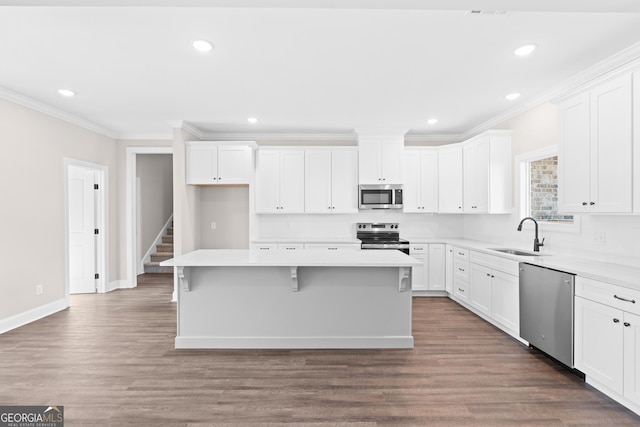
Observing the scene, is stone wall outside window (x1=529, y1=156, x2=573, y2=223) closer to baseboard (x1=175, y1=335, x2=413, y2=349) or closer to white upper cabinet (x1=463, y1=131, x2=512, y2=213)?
white upper cabinet (x1=463, y1=131, x2=512, y2=213)

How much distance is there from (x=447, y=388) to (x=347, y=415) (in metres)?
0.87

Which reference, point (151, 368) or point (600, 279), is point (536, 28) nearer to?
point (600, 279)

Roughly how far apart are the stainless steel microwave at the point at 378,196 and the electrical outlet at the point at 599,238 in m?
2.67

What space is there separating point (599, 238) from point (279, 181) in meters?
4.11

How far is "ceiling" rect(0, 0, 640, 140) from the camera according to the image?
225cm

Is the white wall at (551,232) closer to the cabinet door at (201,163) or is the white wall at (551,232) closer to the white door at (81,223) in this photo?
the cabinet door at (201,163)

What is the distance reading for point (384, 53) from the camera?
2848mm

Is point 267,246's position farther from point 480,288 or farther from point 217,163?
point 480,288

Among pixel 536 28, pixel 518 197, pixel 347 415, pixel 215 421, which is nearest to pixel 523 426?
pixel 347 415

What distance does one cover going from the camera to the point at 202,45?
269cm

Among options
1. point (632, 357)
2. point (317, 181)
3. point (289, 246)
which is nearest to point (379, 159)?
point (317, 181)

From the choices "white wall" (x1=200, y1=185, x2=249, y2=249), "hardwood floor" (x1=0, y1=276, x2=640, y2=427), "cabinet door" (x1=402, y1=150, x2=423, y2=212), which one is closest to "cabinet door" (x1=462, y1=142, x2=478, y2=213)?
"cabinet door" (x1=402, y1=150, x2=423, y2=212)

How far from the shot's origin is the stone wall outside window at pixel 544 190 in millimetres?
3861

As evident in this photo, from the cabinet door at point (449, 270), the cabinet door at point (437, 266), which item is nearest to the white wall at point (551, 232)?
the cabinet door at point (449, 270)
